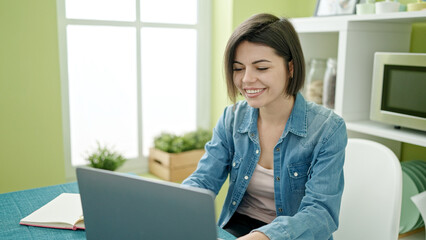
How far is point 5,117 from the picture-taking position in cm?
195

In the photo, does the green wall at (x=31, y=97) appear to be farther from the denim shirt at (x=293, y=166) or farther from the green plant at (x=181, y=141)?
the denim shirt at (x=293, y=166)

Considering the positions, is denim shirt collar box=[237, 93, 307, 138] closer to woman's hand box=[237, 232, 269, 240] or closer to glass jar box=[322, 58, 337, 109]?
woman's hand box=[237, 232, 269, 240]

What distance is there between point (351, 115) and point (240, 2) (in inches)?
37.3

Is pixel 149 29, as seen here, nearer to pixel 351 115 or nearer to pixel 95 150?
pixel 95 150

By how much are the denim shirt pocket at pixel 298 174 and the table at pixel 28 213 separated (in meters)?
0.29

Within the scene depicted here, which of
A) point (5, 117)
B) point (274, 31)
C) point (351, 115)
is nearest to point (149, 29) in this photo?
point (5, 117)

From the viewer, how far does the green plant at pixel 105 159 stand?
86.3 inches

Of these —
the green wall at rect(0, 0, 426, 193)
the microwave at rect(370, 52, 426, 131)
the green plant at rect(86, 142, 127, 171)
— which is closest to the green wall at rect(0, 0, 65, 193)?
the green wall at rect(0, 0, 426, 193)

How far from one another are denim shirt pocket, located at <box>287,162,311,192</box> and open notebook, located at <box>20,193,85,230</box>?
0.62 m

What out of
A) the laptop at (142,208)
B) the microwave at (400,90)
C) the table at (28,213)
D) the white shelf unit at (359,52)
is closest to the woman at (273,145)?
the table at (28,213)

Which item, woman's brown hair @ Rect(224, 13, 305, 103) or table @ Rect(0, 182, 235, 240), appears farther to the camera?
woman's brown hair @ Rect(224, 13, 305, 103)

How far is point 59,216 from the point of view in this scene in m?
1.14

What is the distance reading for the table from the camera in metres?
1.06

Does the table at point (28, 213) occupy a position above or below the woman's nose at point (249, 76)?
below
